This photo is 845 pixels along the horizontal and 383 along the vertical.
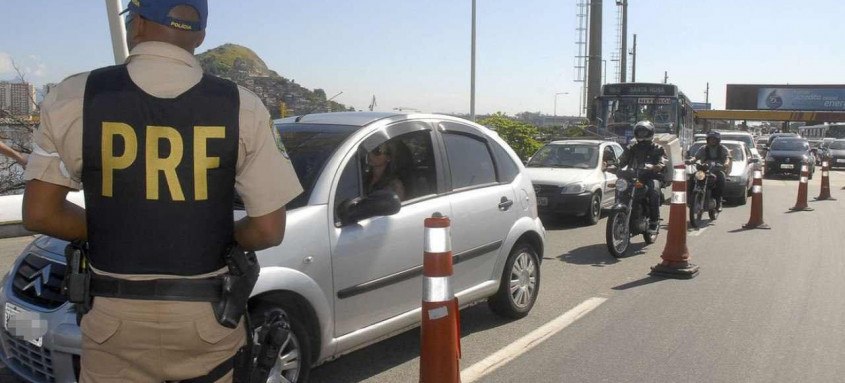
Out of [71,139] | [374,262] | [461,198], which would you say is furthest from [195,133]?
[461,198]

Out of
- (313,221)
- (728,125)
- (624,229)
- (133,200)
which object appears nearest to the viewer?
(133,200)

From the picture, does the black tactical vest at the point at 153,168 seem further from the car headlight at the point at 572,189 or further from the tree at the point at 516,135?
the tree at the point at 516,135

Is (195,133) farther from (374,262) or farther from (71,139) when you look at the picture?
(374,262)

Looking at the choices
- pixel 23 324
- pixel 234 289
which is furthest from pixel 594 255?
pixel 234 289

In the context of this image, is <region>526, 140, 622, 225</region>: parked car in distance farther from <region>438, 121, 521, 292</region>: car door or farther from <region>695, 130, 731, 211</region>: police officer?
<region>438, 121, 521, 292</region>: car door

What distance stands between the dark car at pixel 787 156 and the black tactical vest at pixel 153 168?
90.3 feet

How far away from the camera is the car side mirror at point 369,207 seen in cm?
411

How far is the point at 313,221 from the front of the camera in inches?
160

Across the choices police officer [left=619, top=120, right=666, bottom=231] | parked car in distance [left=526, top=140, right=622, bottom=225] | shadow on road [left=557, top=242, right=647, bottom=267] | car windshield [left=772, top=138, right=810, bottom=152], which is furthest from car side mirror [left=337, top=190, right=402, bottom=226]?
car windshield [left=772, top=138, right=810, bottom=152]

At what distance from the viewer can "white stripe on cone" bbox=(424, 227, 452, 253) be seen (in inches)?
132

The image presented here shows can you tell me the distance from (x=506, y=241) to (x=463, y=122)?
974mm

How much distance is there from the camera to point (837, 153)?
116ft

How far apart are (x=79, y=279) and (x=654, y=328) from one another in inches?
190

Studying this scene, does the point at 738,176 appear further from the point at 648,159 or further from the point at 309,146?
the point at 309,146
